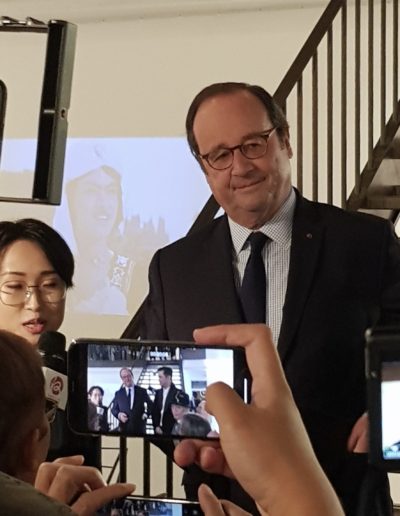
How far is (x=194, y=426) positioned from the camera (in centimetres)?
97

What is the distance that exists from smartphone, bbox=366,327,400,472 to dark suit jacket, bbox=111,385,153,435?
32 cm

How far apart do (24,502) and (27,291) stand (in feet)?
3.80

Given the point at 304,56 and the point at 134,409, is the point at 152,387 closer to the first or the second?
the point at 134,409

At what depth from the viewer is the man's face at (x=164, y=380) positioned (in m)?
0.99

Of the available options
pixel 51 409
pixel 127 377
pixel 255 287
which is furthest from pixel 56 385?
pixel 255 287

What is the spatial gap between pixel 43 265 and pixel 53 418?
24.9 inches

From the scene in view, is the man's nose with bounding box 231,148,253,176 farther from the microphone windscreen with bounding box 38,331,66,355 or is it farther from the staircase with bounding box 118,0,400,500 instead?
the staircase with bounding box 118,0,400,500

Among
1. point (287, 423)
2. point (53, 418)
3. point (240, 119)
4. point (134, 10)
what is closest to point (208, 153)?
point (240, 119)

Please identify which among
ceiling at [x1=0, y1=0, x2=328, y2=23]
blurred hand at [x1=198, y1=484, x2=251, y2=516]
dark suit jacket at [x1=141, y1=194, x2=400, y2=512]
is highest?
ceiling at [x1=0, y1=0, x2=328, y2=23]

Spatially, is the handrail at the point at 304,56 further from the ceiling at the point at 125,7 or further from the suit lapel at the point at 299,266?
the suit lapel at the point at 299,266

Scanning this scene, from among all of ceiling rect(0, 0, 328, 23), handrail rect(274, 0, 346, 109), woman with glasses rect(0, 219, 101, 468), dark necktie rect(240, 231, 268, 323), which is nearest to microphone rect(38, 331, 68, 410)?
woman with glasses rect(0, 219, 101, 468)

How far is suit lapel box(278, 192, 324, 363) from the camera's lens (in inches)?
62.4

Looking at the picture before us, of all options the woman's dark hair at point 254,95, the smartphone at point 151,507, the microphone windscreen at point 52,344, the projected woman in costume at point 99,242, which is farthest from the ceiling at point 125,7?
the smartphone at point 151,507

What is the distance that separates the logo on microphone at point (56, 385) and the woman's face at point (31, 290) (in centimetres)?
42
